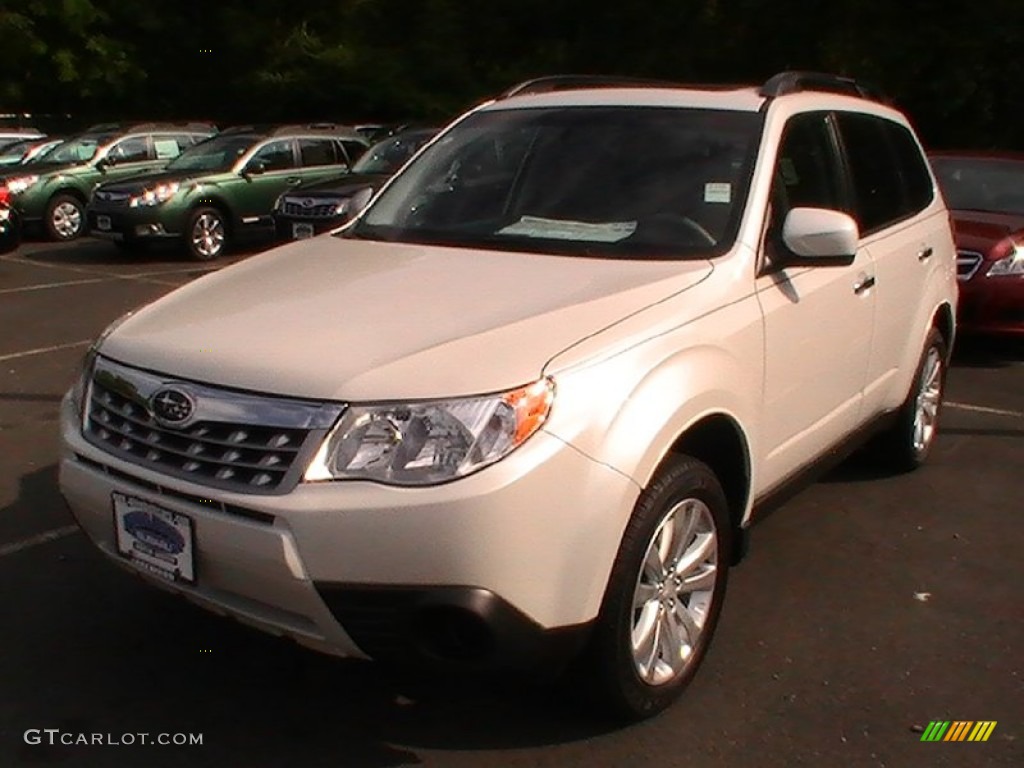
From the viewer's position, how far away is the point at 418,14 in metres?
21.6

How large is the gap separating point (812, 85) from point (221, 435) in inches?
117

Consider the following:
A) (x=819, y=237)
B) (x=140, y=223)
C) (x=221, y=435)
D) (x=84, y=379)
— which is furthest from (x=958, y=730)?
(x=140, y=223)

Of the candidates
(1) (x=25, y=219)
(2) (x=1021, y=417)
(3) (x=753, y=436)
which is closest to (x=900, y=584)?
(3) (x=753, y=436)

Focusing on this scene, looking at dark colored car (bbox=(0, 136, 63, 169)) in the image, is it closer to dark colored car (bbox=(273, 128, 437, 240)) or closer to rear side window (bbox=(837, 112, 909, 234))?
dark colored car (bbox=(273, 128, 437, 240))

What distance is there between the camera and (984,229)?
8711mm

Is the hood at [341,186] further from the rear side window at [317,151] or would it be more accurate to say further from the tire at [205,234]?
the rear side window at [317,151]

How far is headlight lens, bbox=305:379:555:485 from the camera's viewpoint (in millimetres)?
2895

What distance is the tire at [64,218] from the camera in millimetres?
16661

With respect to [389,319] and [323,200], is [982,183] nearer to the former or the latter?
[323,200]

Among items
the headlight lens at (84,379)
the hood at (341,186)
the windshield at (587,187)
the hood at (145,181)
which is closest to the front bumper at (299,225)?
the hood at (341,186)

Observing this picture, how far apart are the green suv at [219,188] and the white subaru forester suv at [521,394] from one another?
10606 millimetres

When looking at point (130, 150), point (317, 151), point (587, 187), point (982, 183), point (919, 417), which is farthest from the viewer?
point (130, 150)

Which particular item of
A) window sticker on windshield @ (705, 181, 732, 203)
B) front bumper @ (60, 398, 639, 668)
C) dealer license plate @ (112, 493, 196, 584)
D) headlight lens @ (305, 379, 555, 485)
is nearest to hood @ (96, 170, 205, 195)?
window sticker on windshield @ (705, 181, 732, 203)

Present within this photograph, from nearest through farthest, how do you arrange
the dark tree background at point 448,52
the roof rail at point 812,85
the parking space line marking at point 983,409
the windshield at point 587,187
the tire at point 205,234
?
1. the windshield at point 587,187
2. the roof rail at point 812,85
3. the parking space line marking at point 983,409
4. the tire at point 205,234
5. the dark tree background at point 448,52
